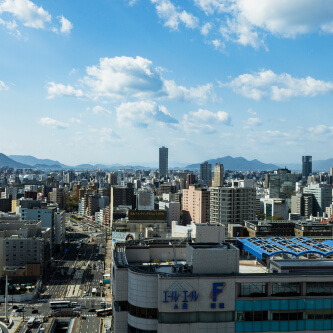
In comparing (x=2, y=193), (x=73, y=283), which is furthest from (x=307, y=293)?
(x=2, y=193)

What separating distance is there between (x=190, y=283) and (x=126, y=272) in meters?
1.99

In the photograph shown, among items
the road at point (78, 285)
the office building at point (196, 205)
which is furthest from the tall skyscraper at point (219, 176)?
the road at point (78, 285)

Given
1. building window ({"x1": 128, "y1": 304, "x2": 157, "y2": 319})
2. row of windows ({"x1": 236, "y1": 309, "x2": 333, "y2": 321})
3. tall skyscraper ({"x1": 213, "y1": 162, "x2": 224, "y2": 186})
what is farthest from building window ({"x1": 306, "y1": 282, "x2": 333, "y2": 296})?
tall skyscraper ({"x1": 213, "y1": 162, "x2": 224, "y2": 186})

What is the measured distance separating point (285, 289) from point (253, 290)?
94 cm

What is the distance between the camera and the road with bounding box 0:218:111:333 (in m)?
31.2

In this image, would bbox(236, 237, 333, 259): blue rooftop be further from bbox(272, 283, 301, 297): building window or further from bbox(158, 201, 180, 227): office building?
bbox(158, 201, 180, 227): office building

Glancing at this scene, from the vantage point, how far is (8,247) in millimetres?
41000

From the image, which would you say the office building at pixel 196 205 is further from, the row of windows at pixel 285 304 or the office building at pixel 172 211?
the row of windows at pixel 285 304

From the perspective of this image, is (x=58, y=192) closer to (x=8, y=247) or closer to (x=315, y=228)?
(x=8, y=247)

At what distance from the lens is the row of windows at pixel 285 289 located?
427 inches

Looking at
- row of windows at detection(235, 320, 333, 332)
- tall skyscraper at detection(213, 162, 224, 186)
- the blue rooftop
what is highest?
tall skyscraper at detection(213, 162, 224, 186)

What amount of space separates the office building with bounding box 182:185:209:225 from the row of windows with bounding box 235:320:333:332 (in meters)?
50.2

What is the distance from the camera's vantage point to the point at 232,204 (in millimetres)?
46375

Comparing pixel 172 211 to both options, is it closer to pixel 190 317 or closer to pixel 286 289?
pixel 286 289
